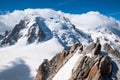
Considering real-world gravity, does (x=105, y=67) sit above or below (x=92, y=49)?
below

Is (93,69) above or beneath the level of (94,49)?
beneath

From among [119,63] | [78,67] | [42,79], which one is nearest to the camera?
[78,67]

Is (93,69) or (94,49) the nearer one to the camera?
(93,69)

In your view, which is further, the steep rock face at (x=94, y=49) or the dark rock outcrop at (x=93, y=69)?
the steep rock face at (x=94, y=49)

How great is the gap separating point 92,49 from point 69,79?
46.4ft

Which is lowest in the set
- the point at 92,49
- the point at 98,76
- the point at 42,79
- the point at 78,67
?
the point at 98,76

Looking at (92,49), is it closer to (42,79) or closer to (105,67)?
(105,67)

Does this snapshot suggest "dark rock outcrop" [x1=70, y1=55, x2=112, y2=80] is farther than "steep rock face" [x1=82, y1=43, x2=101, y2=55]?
No

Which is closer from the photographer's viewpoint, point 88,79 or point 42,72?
point 88,79

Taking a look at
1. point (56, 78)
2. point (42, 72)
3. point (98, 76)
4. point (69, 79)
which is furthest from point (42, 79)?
point (98, 76)

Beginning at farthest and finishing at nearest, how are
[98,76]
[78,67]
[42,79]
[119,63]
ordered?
[42,79] < [119,63] < [78,67] < [98,76]

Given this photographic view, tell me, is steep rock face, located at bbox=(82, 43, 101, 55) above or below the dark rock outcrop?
above

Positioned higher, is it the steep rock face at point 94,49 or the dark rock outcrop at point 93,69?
the steep rock face at point 94,49

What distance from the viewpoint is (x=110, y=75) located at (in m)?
87.3
